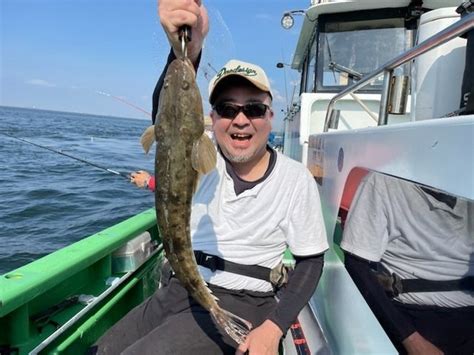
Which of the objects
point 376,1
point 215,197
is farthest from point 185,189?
point 376,1

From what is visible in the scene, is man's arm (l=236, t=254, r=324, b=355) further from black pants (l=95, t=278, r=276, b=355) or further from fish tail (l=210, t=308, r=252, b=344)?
black pants (l=95, t=278, r=276, b=355)

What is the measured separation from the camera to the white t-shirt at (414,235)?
5.98 feet

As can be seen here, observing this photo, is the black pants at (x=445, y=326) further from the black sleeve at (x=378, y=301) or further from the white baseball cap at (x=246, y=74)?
the white baseball cap at (x=246, y=74)

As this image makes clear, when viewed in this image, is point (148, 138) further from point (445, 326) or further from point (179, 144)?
point (445, 326)

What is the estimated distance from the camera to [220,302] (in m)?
2.48

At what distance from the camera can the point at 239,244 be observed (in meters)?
2.55

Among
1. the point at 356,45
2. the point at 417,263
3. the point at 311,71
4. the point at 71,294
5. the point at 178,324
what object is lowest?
the point at 71,294

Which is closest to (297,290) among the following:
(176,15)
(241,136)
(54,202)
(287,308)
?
(287,308)

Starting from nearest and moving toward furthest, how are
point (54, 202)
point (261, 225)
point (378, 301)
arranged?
point (378, 301)
point (261, 225)
point (54, 202)

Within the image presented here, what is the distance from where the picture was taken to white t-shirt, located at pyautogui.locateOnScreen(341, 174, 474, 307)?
5.98 ft

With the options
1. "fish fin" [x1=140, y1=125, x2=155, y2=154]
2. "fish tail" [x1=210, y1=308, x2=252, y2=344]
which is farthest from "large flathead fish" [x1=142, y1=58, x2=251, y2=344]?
"fish tail" [x1=210, y1=308, x2=252, y2=344]

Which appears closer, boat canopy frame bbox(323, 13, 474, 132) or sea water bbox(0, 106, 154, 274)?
boat canopy frame bbox(323, 13, 474, 132)

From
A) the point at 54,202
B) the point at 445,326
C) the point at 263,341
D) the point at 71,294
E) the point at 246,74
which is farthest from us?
the point at 54,202

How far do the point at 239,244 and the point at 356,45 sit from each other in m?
4.70
